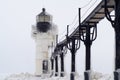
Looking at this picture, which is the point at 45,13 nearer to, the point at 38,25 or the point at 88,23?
the point at 38,25

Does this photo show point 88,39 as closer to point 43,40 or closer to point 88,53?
point 88,53

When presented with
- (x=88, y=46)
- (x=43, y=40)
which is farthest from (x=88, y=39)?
(x=43, y=40)

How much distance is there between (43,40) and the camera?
54000 mm

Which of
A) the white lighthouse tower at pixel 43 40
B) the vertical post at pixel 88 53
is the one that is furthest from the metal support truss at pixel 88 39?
the white lighthouse tower at pixel 43 40

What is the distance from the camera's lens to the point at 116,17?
15953 mm

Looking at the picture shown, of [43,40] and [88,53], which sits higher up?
[43,40]

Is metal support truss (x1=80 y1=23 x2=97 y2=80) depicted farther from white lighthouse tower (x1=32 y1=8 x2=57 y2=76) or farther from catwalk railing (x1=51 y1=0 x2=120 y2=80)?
white lighthouse tower (x1=32 y1=8 x2=57 y2=76)

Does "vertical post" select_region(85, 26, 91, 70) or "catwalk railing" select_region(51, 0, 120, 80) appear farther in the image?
"vertical post" select_region(85, 26, 91, 70)

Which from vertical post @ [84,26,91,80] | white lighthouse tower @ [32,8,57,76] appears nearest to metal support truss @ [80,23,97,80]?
vertical post @ [84,26,91,80]

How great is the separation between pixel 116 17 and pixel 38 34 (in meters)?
38.1

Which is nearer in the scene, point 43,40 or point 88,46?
point 88,46

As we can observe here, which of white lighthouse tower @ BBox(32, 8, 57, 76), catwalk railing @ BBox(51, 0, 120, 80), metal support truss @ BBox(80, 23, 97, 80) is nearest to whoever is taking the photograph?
catwalk railing @ BBox(51, 0, 120, 80)

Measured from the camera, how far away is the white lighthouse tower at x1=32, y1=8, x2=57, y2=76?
5359cm

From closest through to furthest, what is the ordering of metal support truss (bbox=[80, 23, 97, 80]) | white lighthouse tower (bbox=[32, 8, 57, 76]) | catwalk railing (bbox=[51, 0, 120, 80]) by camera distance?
catwalk railing (bbox=[51, 0, 120, 80]) → metal support truss (bbox=[80, 23, 97, 80]) → white lighthouse tower (bbox=[32, 8, 57, 76])
